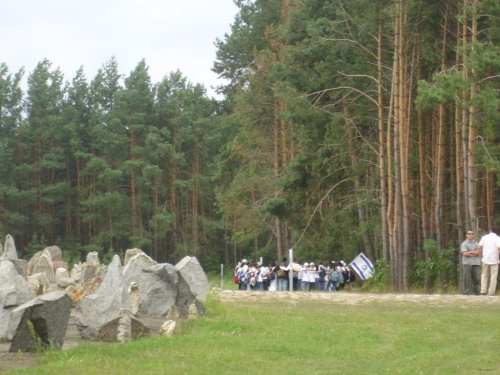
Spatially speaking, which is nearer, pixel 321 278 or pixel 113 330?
pixel 113 330

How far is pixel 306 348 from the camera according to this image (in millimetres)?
10531

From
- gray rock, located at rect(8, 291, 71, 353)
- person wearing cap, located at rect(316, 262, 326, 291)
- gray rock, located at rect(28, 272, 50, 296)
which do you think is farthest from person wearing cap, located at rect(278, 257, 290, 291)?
gray rock, located at rect(8, 291, 71, 353)

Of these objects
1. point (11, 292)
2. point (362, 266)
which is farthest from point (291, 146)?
point (11, 292)

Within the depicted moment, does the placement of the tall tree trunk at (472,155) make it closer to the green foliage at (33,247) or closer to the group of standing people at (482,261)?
the group of standing people at (482,261)

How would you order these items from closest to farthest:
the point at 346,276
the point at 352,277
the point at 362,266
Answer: the point at 362,266 → the point at 346,276 → the point at 352,277

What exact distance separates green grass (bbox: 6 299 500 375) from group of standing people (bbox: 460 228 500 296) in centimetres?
495

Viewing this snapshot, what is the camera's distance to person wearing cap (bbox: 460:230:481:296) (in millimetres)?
19891

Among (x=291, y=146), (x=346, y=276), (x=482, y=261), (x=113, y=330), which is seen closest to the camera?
(x=113, y=330)

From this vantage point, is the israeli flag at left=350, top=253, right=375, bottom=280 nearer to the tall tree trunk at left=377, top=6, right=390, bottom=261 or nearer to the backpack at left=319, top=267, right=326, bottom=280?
the tall tree trunk at left=377, top=6, right=390, bottom=261

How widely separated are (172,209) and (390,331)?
188 ft

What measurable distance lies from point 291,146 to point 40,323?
118 ft

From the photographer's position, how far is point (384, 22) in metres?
28.5

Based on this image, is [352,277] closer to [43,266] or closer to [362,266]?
[362,266]

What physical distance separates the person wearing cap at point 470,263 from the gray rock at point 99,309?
10363 mm
